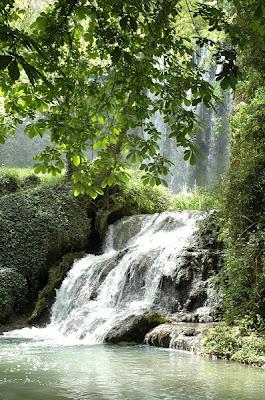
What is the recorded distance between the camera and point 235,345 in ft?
30.1

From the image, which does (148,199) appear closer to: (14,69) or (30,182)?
(30,182)

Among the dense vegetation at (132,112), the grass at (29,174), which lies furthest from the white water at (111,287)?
the grass at (29,174)

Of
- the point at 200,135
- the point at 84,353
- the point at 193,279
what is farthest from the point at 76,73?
the point at 200,135

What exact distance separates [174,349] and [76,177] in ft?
18.5

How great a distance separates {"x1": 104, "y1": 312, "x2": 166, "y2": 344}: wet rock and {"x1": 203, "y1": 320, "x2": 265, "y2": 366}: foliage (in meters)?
1.71

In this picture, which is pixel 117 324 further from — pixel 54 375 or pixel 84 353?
pixel 54 375

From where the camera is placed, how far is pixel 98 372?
7.27m

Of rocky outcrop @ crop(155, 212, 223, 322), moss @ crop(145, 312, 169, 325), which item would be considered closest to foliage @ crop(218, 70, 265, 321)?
rocky outcrop @ crop(155, 212, 223, 322)

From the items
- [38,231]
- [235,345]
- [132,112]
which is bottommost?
[235,345]

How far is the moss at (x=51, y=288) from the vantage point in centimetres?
1410

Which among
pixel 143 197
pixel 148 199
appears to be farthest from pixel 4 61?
pixel 148 199

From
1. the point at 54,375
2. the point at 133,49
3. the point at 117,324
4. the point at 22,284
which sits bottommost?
the point at 54,375

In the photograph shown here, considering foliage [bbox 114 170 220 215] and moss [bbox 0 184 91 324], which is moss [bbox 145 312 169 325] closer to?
moss [bbox 0 184 91 324]

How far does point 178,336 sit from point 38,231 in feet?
25.5
